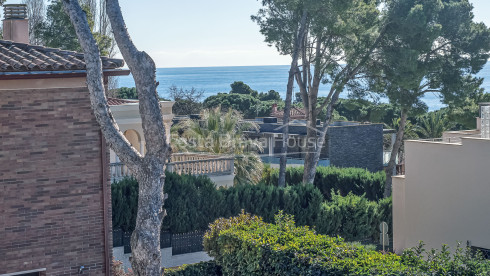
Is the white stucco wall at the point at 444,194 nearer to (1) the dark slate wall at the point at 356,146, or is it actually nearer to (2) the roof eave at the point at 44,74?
(2) the roof eave at the point at 44,74

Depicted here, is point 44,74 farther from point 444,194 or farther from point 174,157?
point 174,157

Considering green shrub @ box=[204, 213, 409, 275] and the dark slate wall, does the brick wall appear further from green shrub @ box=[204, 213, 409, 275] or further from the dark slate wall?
the dark slate wall

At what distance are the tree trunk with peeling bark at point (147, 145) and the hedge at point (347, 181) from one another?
58.8 feet

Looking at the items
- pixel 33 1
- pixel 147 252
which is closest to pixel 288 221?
pixel 147 252

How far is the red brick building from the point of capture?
10547mm

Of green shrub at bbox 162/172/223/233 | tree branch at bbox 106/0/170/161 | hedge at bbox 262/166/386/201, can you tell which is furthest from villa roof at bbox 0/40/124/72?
hedge at bbox 262/166/386/201

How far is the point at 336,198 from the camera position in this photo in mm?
22500

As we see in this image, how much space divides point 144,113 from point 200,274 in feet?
13.0

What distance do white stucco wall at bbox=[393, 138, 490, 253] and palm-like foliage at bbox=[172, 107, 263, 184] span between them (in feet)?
26.9

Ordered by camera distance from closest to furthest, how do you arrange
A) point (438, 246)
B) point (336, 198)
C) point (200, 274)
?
point (200, 274)
point (438, 246)
point (336, 198)

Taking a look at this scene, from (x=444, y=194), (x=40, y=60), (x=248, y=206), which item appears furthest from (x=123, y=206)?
(x=444, y=194)

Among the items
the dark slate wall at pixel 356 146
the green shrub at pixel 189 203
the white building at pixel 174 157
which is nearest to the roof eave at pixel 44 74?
the green shrub at pixel 189 203

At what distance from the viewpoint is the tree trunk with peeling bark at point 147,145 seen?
32.3ft

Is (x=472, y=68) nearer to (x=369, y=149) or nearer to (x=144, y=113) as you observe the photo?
(x=369, y=149)
